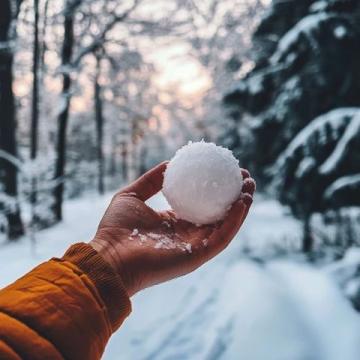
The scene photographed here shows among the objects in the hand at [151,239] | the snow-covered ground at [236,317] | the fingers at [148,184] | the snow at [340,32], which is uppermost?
the snow at [340,32]

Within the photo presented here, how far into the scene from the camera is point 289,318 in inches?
164

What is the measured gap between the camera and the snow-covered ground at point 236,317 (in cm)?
355

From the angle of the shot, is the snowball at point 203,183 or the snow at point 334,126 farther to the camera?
the snow at point 334,126

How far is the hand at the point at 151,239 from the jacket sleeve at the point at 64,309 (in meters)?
0.16

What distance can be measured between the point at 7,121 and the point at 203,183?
669 centimetres

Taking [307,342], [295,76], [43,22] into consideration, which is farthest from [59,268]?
[43,22]

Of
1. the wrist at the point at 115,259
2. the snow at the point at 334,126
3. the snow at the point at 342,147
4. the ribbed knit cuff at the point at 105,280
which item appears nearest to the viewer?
the ribbed knit cuff at the point at 105,280

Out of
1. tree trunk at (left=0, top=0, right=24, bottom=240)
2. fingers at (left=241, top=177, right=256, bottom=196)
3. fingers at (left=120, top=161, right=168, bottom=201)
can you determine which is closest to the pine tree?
fingers at (left=241, top=177, right=256, bottom=196)

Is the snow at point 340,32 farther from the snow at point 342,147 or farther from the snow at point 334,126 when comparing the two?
the snow at point 342,147

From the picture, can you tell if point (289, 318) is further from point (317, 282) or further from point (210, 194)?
point (210, 194)

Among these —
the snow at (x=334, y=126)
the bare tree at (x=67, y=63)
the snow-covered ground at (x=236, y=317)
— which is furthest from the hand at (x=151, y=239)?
the bare tree at (x=67, y=63)

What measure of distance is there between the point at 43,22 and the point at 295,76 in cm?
444

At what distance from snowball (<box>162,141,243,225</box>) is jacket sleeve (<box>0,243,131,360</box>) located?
2.24 feet

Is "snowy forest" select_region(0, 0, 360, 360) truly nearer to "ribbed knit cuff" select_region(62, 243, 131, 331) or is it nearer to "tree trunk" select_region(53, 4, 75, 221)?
"tree trunk" select_region(53, 4, 75, 221)
